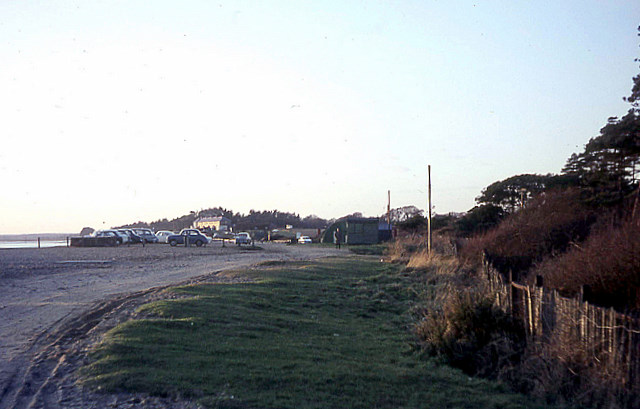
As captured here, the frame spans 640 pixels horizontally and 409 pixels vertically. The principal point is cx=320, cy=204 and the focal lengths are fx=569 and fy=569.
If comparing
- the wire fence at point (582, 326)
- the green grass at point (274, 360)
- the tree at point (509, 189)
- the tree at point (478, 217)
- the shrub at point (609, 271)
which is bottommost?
the green grass at point (274, 360)

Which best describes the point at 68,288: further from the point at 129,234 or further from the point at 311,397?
the point at 129,234

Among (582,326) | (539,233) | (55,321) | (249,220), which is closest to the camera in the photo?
(582,326)

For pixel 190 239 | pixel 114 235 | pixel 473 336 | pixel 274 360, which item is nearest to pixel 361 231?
pixel 190 239

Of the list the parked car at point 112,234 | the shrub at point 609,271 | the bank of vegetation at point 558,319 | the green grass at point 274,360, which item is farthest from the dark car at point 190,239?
the shrub at point 609,271

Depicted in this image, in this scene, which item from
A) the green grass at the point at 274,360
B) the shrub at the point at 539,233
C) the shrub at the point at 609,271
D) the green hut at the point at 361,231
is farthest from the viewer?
the green hut at the point at 361,231

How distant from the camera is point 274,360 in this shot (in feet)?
24.9

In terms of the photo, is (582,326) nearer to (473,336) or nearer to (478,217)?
(473,336)

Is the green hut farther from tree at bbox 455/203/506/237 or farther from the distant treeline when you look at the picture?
the distant treeline

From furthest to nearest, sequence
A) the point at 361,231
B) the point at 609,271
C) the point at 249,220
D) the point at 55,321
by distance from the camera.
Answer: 1. the point at 249,220
2. the point at 361,231
3. the point at 55,321
4. the point at 609,271

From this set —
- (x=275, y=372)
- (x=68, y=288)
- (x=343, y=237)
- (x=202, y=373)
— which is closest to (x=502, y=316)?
(x=275, y=372)

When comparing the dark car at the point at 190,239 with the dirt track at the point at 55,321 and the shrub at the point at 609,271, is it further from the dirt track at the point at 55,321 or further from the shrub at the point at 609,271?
the shrub at the point at 609,271

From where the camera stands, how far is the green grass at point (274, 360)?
6.23 m

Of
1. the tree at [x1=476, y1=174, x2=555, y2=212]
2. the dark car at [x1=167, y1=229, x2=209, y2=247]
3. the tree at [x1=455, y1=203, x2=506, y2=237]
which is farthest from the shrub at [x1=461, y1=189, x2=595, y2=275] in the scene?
the dark car at [x1=167, y1=229, x2=209, y2=247]

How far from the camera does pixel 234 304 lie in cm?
1175
